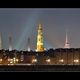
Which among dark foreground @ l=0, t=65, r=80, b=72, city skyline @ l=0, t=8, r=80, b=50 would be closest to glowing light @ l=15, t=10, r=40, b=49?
city skyline @ l=0, t=8, r=80, b=50

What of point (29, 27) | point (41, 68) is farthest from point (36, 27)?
point (41, 68)

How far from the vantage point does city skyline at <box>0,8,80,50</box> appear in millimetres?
2090

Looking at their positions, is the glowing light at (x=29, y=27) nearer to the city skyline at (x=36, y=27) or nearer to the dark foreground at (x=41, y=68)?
the city skyline at (x=36, y=27)

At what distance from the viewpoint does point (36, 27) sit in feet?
6.95

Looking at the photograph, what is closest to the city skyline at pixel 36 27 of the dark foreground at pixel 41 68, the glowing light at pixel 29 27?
the glowing light at pixel 29 27

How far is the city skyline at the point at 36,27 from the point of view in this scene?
2.09 meters

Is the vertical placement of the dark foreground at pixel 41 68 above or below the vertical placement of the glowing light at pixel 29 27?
below

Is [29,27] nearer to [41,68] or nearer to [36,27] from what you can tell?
[36,27]

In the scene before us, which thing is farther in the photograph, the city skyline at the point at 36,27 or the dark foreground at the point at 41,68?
the city skyline at the point at 36,27

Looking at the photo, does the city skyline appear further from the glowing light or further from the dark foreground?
the dark foreground
